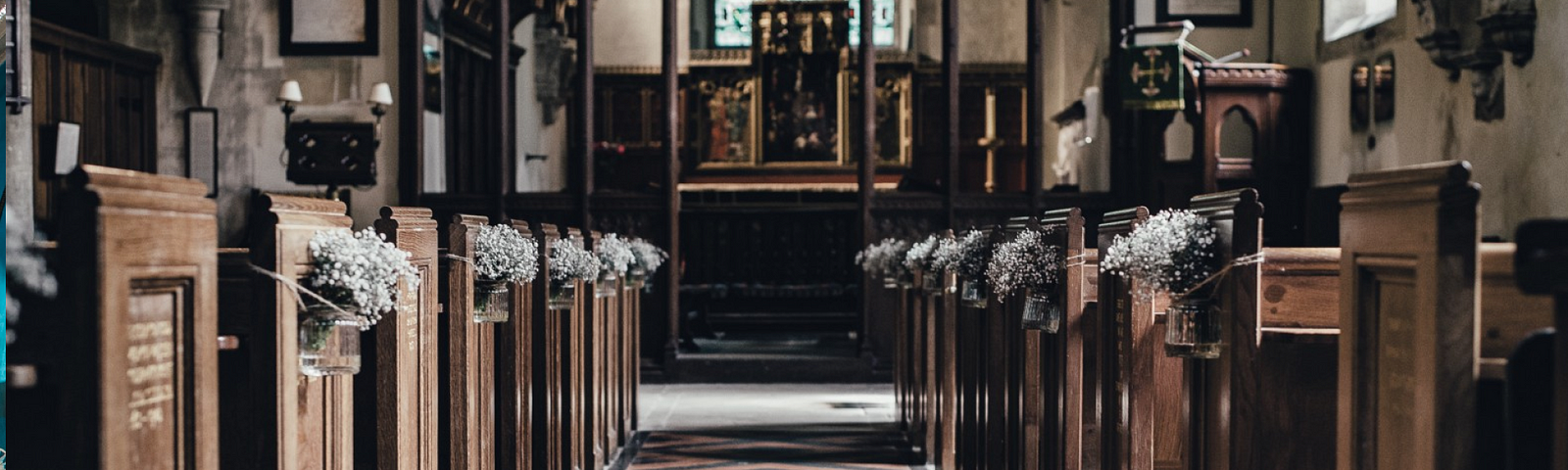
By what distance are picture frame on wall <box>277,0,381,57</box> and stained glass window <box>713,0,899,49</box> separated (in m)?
7.38

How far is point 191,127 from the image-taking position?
449 inches

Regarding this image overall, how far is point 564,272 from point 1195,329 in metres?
2.81

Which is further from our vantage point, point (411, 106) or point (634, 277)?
point (411, 106)

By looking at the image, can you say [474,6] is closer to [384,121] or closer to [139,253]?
[384,121]

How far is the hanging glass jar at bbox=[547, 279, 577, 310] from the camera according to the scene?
5301 mm

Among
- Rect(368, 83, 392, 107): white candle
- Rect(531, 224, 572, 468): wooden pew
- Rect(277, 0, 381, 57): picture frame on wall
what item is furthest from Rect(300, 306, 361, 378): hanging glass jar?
Rect(277, 0, 381, 57): picture frame on wall

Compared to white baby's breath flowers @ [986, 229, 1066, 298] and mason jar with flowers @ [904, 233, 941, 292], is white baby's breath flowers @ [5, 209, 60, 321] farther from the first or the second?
mason jar with flowers @ [904, 233, 941, 292]

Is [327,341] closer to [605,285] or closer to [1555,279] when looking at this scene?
[1555,279]

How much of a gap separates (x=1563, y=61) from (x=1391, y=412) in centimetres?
551

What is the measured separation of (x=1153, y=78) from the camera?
9953mm

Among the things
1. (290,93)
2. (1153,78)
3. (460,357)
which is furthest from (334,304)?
(290,93)

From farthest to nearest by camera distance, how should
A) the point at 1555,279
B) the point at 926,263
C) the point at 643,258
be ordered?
the point at 643,258 → the point at 926,263 → the point at 1555,279

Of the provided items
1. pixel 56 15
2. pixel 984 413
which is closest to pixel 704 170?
pixel 56 15

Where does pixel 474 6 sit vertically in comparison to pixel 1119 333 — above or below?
above
